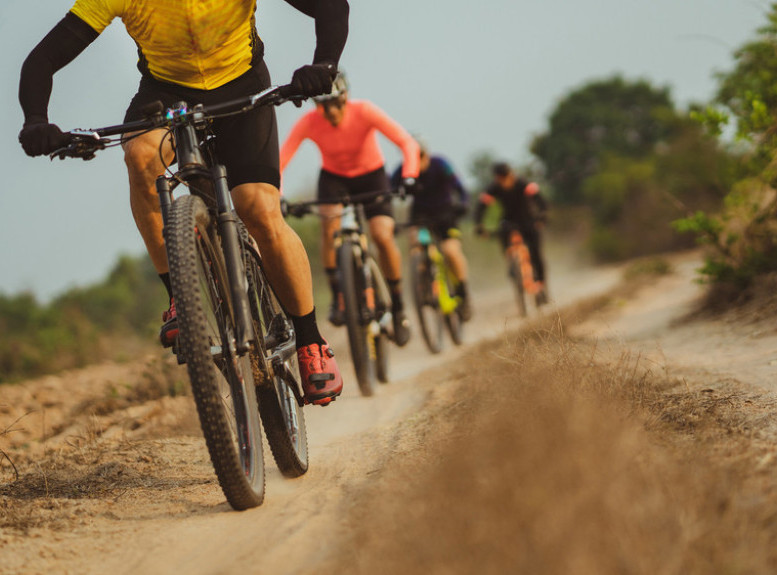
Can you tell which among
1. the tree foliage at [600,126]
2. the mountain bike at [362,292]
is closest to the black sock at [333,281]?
the mountain bike at [362,292]

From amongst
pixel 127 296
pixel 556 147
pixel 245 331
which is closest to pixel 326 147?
pixel 245 331

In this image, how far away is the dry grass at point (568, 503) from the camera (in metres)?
1.55

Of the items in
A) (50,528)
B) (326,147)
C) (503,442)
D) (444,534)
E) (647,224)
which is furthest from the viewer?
(647,224)

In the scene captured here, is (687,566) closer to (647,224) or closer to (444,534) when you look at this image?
(444,534)

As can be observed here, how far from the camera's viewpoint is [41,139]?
269cm

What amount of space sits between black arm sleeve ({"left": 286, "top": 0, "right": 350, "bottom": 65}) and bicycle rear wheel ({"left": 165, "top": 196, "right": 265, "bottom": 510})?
2.64ft

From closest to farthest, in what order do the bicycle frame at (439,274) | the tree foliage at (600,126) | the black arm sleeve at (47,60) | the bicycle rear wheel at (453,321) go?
the black arm sleeve at (47,60)
the bicycle frame at (439,274)
the bicycle rear wheel at (453,321)
the tree foliage at (600,126)

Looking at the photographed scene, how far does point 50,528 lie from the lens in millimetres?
2699

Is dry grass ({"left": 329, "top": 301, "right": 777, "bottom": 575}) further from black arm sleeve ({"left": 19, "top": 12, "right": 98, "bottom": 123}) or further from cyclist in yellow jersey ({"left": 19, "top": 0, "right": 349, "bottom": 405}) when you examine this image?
black arm sleeve ({"left": 19, "top": 12, "right": 98, "bottom": 123})

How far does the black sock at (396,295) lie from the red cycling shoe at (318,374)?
146 inches

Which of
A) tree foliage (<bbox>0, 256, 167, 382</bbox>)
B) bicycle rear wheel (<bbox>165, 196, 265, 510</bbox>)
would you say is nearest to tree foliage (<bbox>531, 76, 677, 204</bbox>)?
tree foliage (<bbox>0, 256, 167, 382</bbox>)

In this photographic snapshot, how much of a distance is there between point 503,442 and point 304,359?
1.64m

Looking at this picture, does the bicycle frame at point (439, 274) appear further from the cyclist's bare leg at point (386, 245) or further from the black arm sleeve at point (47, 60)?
the black arm sleeve at point (47, 60)

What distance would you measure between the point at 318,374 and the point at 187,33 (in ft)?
5.01
